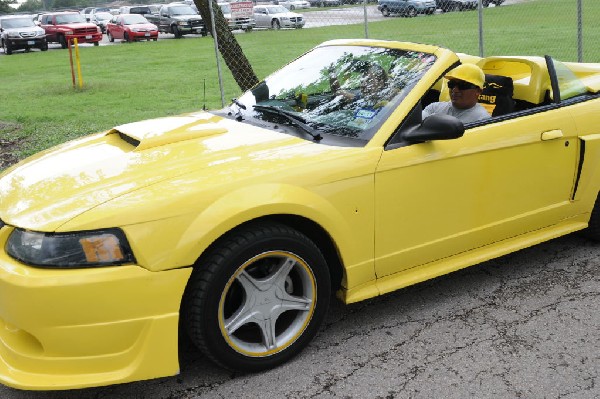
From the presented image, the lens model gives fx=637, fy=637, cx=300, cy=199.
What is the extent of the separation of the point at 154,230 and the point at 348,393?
45.7 inches

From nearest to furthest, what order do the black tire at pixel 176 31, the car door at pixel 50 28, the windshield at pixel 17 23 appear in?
1. the windshield at pixel 17 23
2. the car door at pixel 50 28
3. the black tire at pixel 176 31

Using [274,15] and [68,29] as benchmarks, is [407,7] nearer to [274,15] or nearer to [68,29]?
[274,15]

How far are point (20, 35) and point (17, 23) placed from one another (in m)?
1.45

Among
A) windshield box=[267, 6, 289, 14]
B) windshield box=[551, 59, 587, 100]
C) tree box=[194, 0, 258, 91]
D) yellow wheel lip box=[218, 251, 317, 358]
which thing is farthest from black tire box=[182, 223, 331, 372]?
windshield box=[267, 6, 289, 14]

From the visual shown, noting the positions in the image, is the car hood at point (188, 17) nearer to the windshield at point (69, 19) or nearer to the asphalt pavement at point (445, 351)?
the windshield at point (69, 19)

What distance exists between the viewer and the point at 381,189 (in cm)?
326

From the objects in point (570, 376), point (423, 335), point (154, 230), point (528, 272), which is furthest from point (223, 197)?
point (528, 272)

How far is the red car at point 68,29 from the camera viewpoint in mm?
31203

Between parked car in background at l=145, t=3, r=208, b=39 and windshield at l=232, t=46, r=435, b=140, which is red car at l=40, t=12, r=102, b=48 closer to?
parked car in background at l=145, t=3, r=208, b=39

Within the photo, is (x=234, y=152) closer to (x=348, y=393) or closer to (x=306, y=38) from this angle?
(x=348, y=393)

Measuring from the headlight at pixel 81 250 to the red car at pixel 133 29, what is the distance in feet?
103

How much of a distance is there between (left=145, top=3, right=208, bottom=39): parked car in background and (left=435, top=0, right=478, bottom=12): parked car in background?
2188 cm

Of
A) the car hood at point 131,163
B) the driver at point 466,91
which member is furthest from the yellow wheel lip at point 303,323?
the driver at point 466,91

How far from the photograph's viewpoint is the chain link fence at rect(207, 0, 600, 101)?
11125 mm
